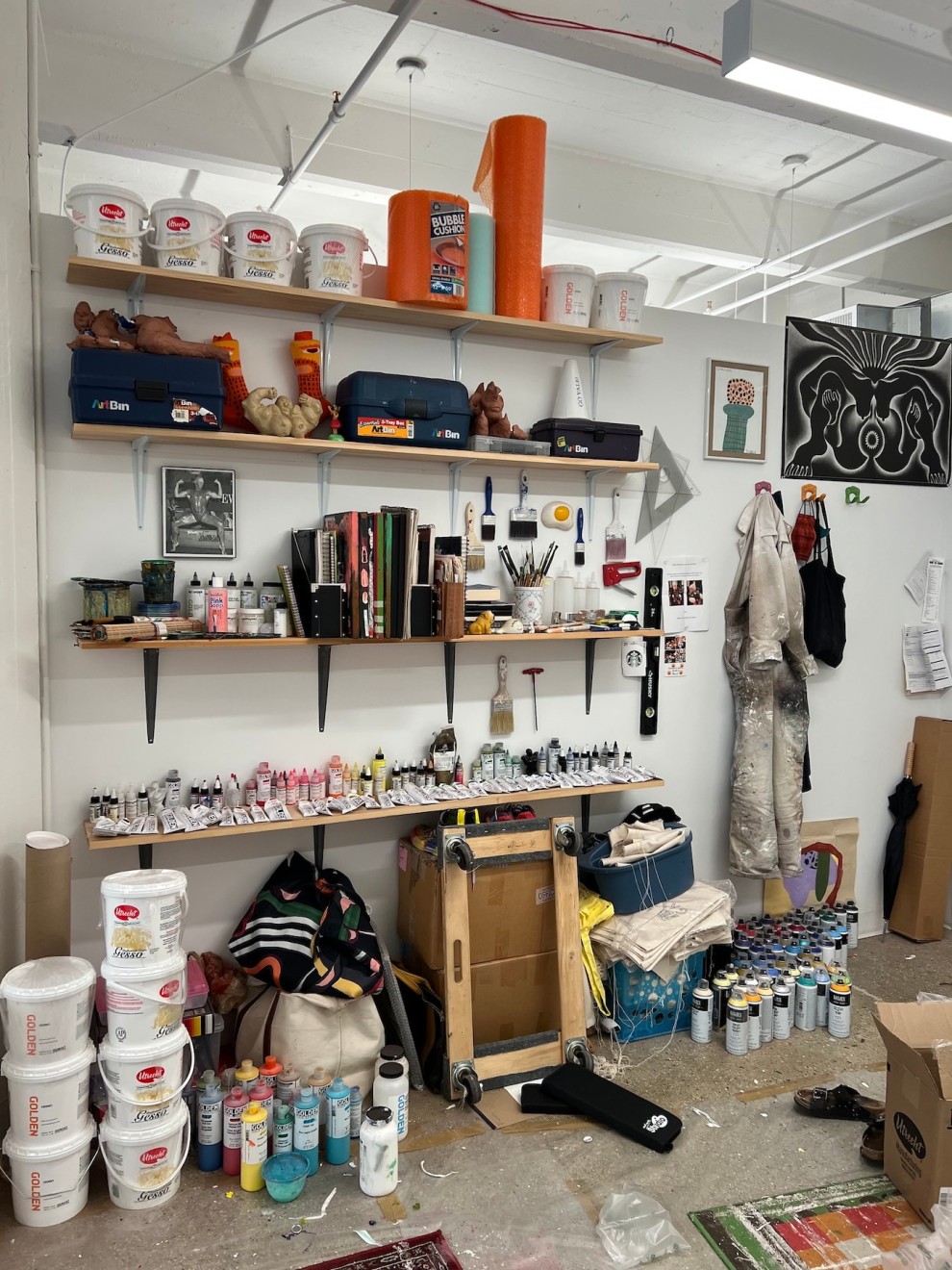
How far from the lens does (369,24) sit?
3602 mm

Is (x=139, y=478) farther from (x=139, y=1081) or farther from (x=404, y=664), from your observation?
(x=139, y=1081)

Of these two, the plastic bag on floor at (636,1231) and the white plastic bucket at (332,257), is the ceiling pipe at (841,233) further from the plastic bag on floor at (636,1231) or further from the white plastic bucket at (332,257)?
the plastic bag on floor at (636,1231)

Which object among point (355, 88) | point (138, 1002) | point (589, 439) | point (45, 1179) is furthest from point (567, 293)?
point (45, 1179)

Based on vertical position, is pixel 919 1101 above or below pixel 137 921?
below

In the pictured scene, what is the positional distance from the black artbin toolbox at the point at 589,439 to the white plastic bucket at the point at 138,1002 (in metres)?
2.09

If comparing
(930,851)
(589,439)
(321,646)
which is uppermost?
(589,439)

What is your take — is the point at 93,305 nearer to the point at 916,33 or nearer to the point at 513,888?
the point at 513,888

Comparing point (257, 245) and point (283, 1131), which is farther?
point (257, 245)

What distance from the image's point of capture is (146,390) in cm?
262

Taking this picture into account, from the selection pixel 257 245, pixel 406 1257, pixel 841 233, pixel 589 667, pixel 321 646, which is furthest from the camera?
pixel 841 233

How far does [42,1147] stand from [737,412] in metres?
3.43

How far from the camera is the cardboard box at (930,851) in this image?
4164mm

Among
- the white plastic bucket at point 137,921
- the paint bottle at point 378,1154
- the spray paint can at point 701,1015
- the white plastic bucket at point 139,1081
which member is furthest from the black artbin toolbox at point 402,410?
the spray paint can at point 701,1015

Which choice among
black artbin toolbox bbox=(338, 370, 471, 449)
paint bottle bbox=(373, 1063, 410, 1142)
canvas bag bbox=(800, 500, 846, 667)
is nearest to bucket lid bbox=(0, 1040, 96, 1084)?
paint bottle bbox=(373, 1063, 410, 1142)
